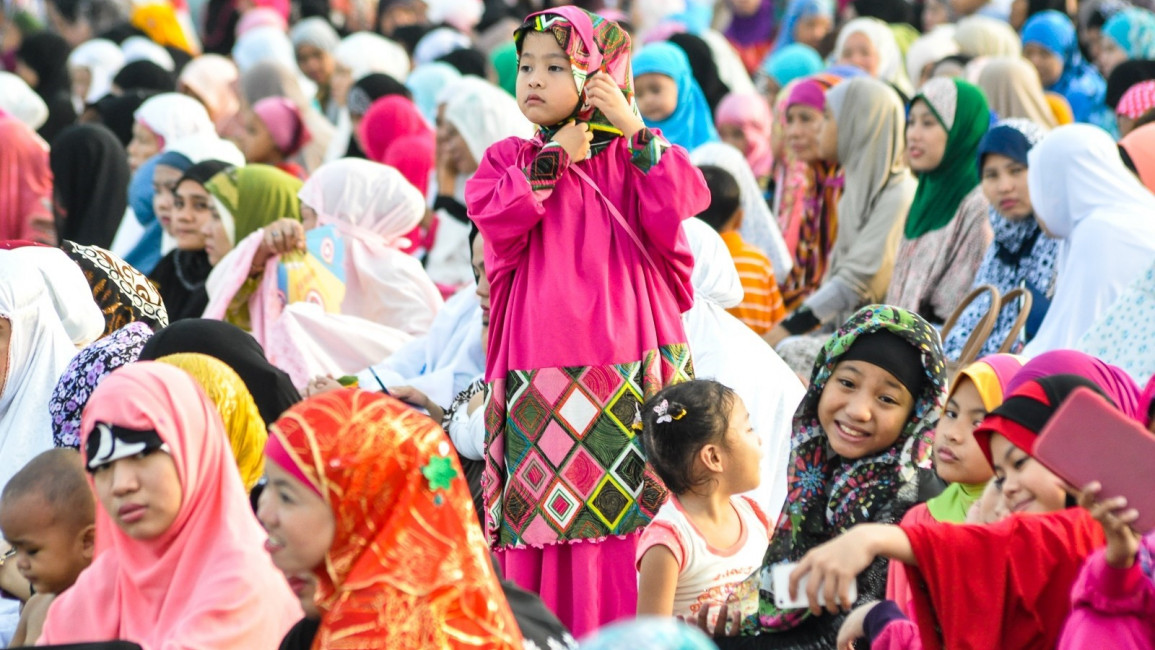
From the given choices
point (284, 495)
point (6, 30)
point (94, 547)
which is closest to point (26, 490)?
point (94, 547)

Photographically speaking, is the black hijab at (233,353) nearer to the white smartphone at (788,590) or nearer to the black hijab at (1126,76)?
the white smartphone at (788,590)

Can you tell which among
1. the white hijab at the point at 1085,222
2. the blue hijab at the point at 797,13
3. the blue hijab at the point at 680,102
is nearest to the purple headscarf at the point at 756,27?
the blue hijab at the point at 797,13

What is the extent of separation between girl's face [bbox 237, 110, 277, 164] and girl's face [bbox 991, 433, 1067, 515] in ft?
23.7

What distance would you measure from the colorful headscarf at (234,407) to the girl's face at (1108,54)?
24.4 ft

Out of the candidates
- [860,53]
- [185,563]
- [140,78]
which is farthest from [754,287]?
[140,78]

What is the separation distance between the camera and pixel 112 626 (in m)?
3.37

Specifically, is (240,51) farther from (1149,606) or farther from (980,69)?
(1149,606)

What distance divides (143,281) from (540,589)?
1915 millimetres

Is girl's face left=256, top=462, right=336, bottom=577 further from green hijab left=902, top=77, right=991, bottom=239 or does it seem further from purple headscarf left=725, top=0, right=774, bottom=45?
purple headscarf left=725, top=0, right=774, bottom=45

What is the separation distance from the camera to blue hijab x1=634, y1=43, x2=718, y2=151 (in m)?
8.45

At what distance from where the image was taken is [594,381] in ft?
14.0

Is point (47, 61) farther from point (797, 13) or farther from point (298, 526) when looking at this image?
point (298, 526)

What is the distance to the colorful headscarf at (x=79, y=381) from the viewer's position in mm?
4469

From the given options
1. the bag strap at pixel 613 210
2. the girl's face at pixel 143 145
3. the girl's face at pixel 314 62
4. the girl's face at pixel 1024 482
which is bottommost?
the girl's face at pixel 314 62
